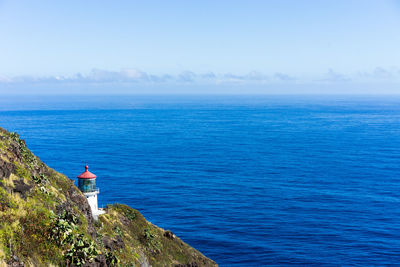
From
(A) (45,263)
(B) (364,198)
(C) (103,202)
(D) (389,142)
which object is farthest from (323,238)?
(D) (389,142)

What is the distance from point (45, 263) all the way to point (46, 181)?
11774 mm

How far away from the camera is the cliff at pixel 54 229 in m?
22.8

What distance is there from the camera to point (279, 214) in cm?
7106

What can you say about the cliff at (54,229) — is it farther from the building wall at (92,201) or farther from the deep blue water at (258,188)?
the deep blue water at (258,188)

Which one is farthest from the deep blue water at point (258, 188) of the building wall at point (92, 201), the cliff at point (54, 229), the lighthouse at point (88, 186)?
the lighthouse at point (88, 186)

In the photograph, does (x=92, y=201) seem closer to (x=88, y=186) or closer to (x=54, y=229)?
(x=88, y=186)

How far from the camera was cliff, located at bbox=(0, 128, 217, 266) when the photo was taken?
22.8 meters

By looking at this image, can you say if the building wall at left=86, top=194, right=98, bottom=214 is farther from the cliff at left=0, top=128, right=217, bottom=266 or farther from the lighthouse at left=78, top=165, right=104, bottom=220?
the cliff at left=0, top=128, right=217, bottom=266

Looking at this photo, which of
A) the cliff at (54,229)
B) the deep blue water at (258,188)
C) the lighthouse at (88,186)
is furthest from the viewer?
the deep blue water at (258,188)

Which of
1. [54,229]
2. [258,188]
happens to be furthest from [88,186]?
[258,188]

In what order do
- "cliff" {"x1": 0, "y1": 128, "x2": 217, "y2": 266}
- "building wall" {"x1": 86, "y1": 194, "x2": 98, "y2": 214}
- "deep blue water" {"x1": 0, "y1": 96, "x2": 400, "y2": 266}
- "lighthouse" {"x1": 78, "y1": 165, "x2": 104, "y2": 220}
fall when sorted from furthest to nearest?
"deep blue water" {"x1": 0, "y1": 96, "x2": 400, "y2": 266}
"building wall" {"x1": 86, "y1": 194, "x2": 98, "y2": 214}
"lighthouse" {"x1": 78, "y1": 165, "x2": 104, "y2": 220}
"cliff" {"x1": 0, "y1": 128, "x2": 217, "y2": 266}

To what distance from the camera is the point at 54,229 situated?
24.7m

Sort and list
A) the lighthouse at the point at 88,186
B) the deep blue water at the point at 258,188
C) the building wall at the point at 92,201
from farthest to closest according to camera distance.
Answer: the deep blue water at the point at 258,188 → the building wall at the point at 92,201 → the lighthouse at the point at 88,186

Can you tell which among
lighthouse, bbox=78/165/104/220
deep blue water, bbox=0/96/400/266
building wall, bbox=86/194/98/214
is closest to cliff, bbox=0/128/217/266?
building wall, bbox=86/194/98/214
